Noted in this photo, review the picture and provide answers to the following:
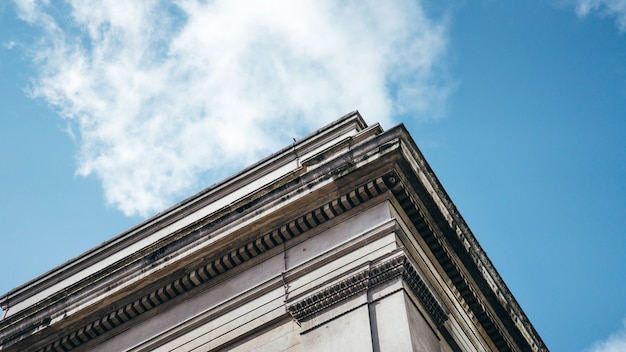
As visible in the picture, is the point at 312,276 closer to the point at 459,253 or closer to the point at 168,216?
the point at 459,253

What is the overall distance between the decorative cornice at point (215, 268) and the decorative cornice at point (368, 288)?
7.50 ft

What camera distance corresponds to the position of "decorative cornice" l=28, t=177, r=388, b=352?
65.1 ft


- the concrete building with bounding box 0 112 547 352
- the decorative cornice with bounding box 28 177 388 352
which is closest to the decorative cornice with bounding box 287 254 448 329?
the concrete building with bounding box 0 112 547 352

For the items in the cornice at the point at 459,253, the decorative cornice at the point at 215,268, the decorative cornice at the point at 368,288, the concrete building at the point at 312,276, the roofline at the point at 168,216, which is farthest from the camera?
the roofline at the point at 168,216

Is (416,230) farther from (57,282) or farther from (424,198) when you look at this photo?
(57,282)

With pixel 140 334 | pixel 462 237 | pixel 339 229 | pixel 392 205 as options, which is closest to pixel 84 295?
pixel 140 334

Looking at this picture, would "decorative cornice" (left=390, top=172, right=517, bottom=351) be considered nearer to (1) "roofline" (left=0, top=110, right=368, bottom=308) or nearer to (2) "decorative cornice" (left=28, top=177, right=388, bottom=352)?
(2) "decorative cornice" (left=28, top=177, right=388, bottom=352)

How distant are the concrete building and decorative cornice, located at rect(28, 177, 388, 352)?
0.09ft

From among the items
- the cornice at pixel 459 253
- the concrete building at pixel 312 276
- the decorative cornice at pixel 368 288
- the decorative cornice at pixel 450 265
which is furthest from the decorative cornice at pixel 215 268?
the decorative cornice at pixel 368 288

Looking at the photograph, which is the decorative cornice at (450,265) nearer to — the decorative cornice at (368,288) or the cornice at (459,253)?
the cornice at (459,253)

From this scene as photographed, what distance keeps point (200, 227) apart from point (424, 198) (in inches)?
229

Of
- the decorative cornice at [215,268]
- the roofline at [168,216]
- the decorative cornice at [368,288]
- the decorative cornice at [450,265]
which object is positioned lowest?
the decorative cornice at [368,288]

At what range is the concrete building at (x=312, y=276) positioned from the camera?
58.6ft

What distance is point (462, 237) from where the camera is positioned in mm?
21641
